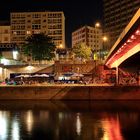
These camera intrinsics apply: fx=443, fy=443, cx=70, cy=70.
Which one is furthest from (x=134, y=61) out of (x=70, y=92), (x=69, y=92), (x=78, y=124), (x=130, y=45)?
(x=78, y=124)

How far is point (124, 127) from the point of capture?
4531 cm

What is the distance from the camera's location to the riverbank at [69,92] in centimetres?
7200

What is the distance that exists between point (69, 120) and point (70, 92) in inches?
893

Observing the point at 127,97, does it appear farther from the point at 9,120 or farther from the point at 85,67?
the point at 85,67

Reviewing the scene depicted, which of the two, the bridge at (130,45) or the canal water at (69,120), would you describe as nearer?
the bridge at (130,45)

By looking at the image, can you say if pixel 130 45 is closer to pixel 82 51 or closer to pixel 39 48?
pixel 39 48

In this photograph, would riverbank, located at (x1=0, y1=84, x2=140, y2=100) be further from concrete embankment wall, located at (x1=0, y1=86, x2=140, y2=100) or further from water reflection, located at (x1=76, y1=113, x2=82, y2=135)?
water reflection, located at (x1=76, y1=113, x2=82, y2=135)

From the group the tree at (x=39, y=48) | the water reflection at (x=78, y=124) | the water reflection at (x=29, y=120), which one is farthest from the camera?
the tree at (x=39, y=48)

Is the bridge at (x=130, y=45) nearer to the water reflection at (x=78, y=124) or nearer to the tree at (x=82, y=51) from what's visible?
the water reflection at (x=78, y=124)

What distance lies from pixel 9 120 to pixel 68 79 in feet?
134

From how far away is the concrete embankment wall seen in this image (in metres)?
71.9

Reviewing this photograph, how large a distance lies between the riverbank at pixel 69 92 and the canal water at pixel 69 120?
2.42m

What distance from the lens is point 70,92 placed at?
7369cm

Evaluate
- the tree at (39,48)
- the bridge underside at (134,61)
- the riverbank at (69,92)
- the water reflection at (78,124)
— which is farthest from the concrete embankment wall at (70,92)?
the tree at (39,48)
